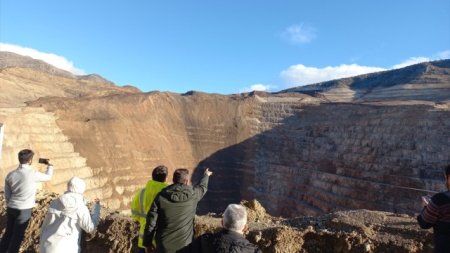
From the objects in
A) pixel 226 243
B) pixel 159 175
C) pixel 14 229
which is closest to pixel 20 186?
pixel 14 229

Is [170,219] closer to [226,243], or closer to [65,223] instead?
[226,243]

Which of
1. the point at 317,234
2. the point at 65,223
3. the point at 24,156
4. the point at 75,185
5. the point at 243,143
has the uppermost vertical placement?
the point at 24,156

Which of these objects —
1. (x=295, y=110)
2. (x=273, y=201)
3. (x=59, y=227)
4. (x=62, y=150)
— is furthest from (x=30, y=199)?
(x=295, y=110)

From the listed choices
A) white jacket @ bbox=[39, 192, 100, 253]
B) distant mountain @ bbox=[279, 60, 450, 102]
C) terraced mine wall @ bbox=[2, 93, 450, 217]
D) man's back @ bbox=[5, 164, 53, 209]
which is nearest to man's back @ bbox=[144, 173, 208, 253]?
white jacket @ bbox=[39, 192, 100, 253]

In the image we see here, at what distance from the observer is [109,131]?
28.9m

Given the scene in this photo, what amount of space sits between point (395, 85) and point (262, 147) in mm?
26938

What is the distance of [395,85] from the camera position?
5322 cm

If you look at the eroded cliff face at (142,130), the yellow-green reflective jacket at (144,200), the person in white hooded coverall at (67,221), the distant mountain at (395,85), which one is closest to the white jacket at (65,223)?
the person in white hooded coverall at (67,221)

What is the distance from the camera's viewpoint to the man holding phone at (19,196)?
5906 millimetres

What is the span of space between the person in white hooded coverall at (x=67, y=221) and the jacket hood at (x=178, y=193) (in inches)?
47.8

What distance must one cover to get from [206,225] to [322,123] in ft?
90.3

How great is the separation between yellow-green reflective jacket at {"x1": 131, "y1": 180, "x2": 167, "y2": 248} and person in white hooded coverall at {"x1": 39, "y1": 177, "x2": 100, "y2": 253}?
61 cm

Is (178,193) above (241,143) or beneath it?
above

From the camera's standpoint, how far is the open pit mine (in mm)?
22609
